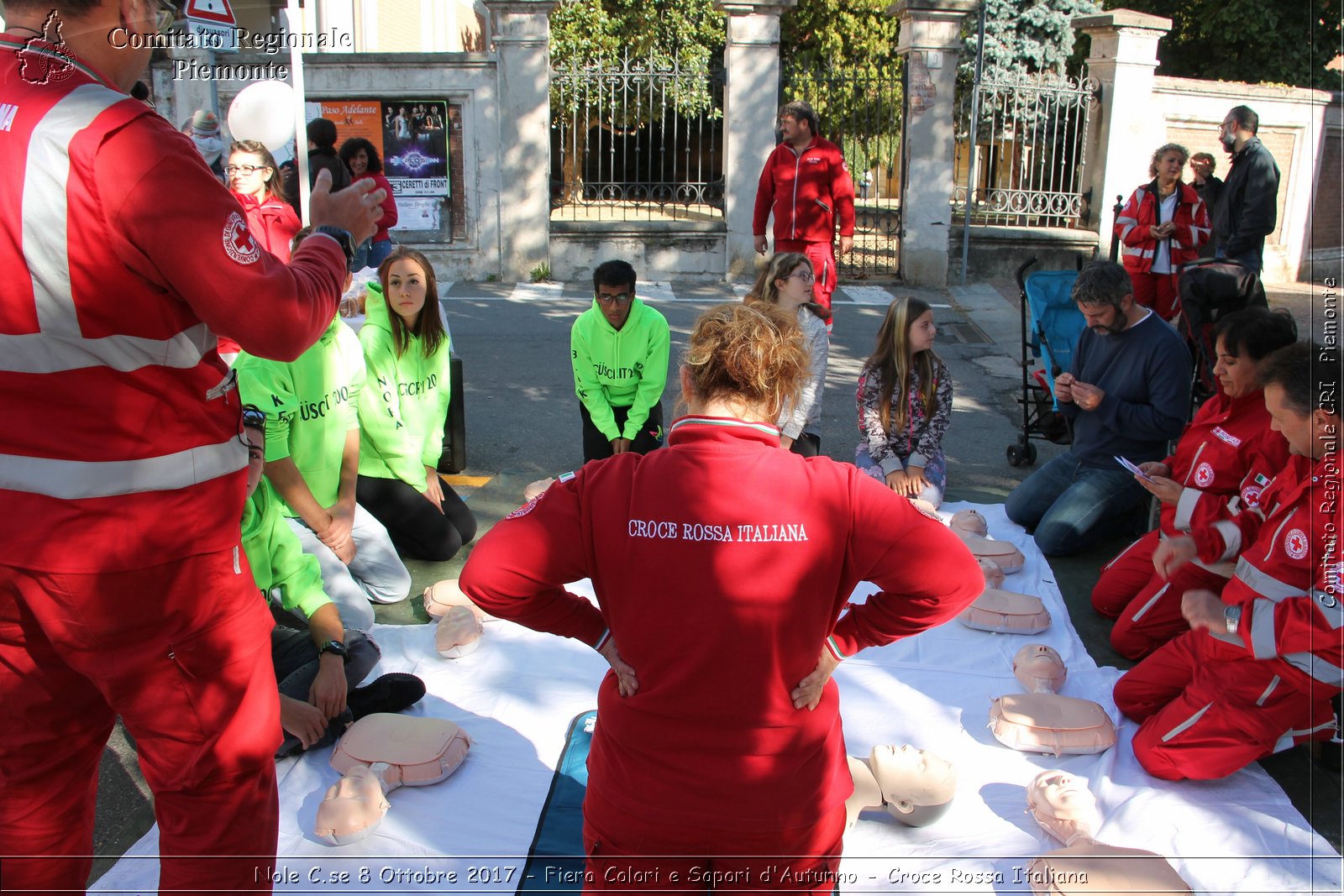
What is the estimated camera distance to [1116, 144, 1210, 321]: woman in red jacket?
341 inches

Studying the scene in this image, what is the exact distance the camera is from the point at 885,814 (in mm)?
2920

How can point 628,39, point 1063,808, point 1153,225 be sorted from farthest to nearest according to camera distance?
point 628,39 < point 1153,225 < point 1063,808

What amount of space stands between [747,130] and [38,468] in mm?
10917

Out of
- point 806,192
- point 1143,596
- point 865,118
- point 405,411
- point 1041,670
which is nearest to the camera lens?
point 1041,670

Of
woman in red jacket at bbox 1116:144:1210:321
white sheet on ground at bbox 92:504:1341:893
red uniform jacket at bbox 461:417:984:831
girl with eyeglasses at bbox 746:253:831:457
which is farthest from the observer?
woman in red jacket at bbox 1116:144:1210:321

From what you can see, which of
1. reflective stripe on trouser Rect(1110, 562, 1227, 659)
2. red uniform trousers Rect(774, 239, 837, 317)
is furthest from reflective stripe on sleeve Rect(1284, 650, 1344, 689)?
red uniform trousers Rect(774, 239, 837, 317)

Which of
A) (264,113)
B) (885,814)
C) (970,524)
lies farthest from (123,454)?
(264,113)

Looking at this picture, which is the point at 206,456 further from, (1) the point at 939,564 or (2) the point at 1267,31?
(2) the point at 1267,31

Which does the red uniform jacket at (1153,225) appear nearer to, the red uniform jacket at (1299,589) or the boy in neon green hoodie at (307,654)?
the red uniform jacket at (1299,589)

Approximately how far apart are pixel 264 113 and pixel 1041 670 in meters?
4.55

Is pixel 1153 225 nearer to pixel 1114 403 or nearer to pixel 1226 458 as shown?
pixel 1114 403

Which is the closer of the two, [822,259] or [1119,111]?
[822,259]

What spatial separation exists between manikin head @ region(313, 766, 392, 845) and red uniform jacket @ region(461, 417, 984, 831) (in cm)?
114

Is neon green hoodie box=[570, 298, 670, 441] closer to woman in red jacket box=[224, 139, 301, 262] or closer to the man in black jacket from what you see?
woman in red jacket box=[224, 139, 301, 262]
